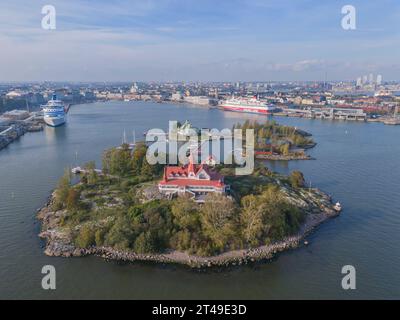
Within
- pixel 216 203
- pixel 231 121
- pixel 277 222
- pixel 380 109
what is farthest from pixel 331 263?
pixel 380 109

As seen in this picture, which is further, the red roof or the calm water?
the red roof

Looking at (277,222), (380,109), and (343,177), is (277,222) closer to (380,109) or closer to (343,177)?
(343,177)

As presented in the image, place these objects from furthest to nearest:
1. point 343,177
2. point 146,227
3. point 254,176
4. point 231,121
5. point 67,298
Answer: point 231,121
point 343,177
point 254,176
point 146,227
point 67,298

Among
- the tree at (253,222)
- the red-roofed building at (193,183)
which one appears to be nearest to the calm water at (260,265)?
the tree at (253,222)

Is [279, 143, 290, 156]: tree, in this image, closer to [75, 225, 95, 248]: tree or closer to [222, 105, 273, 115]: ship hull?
Result: [75, 225, 95, 248]: tree

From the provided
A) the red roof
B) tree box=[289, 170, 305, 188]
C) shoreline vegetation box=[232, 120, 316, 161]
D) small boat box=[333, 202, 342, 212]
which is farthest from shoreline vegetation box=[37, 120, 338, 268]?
shoreline vegetation box=[232, 120, 316, 161]

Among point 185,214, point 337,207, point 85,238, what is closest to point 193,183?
point 185,214

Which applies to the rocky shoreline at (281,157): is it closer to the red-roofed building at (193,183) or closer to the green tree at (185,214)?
the red-roofed building at (193,183)
